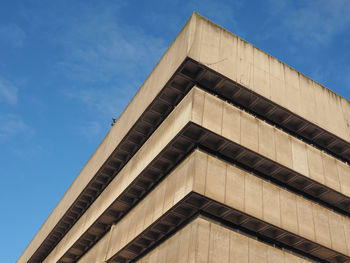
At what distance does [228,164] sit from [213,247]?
232 inches

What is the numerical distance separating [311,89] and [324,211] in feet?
35.0

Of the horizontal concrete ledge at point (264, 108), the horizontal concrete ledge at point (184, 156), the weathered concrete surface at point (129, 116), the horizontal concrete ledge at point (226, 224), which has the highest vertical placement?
the weathered concrete surface at point (129, 116)

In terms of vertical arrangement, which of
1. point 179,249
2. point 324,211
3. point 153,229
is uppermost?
point 324,211

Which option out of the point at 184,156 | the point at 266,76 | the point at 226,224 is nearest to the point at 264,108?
the point at 266,76

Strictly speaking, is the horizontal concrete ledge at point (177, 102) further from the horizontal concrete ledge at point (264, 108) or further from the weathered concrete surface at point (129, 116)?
the weathered concrete surface at point (129, 116)

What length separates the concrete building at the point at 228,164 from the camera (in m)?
24.0

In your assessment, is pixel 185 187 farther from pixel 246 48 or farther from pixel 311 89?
pixel 311 89

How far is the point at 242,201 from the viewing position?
80.2ft

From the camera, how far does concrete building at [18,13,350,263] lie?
2398 centimetres

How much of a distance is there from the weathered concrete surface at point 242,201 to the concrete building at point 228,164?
8 centimetres

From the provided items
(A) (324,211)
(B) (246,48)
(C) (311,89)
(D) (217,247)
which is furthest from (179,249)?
(C) (311,89)

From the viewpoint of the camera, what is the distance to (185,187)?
2358 centimetres

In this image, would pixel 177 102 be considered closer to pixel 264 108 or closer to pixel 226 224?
pixel 264 108

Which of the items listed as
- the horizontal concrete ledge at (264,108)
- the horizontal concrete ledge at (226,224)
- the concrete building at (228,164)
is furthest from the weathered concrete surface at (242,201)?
the horizontal concrete ledge at (264,108)
